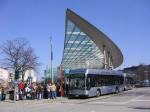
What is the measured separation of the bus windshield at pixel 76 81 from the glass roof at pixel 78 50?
1281 inches

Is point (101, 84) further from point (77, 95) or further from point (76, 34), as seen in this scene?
point (76, 34)

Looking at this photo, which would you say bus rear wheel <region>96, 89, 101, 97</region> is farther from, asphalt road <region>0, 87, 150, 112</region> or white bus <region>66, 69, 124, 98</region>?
asphalt road <region>0, 87, 150, 112</region>

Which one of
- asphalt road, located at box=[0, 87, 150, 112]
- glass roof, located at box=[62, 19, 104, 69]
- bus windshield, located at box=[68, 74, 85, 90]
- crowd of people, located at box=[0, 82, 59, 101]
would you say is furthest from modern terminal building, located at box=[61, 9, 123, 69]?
asphalt road, located at box=[0, 87, 150, 112]

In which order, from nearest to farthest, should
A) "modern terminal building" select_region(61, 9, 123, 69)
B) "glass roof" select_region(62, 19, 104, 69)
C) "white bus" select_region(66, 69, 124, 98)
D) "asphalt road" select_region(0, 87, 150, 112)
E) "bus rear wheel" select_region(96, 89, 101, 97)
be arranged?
"asphalt road" select_region(0, 87, 150, 112), "white bus" select_region(66, 69, 124, 98), "bus rear wheel" select_region(96, 89, 101, 97), "modern terminal building" select_region(61, 9, 123, 69), "glass roof" select_region(62, 19, 104, 69)

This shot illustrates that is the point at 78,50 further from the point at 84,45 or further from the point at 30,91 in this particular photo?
the point at 30,91

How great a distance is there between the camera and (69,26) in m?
70.4

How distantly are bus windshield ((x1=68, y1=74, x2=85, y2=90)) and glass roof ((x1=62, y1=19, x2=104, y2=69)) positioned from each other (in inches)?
1281

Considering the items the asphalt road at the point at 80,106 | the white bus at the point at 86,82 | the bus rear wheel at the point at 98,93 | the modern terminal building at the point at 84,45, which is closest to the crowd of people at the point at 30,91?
the white bus at the point at 86,82

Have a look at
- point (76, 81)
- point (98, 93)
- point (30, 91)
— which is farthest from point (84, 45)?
point (30, 91)

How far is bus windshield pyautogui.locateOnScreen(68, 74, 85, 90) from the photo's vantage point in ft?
116

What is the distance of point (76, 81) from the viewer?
3600cm

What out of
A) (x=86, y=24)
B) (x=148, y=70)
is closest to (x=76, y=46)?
(x=86, y=24)

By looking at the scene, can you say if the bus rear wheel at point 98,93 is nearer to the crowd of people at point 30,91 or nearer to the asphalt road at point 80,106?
the crowd of people at point 30,91

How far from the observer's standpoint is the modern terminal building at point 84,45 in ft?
222
